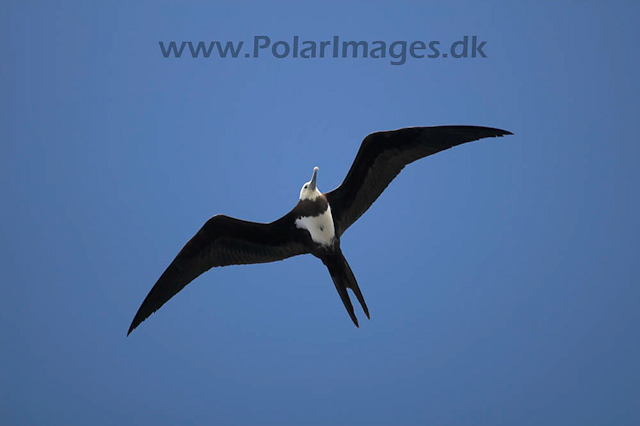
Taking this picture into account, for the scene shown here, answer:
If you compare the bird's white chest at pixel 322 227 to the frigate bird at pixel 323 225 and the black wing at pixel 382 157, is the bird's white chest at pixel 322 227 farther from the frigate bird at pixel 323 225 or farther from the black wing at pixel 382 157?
the black wing at pixel 382 157

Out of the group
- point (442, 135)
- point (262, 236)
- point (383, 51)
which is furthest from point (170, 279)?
point (383, 51)

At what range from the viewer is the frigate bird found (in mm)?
6875

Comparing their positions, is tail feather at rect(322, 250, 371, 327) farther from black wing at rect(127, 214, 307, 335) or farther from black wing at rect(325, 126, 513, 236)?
black wing at rect(127, 214, 307, 335)

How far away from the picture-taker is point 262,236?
24.1ft

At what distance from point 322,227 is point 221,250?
1.10 meters

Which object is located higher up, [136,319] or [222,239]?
[222,239]

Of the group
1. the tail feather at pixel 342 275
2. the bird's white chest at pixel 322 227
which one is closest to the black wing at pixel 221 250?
the bird's white chest at pixel 322 227

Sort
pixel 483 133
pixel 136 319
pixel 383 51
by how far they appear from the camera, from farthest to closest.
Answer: pixel 383 51
pixel 136 319
pixel 483 133

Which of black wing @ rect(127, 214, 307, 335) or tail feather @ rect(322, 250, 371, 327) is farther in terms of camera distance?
black wing @ rect(127, 214, 307, 335)

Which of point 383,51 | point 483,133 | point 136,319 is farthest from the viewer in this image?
point 383,51

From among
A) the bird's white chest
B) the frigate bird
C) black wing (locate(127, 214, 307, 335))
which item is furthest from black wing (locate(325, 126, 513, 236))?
black wing (locate(127, 214, 307, 335))

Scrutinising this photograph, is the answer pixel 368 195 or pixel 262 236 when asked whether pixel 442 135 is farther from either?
pixel 262 236

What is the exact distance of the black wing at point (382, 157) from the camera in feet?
22.4

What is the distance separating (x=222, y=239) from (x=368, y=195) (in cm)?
147
